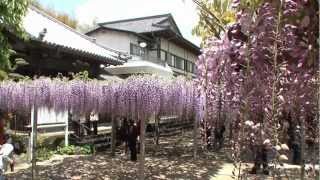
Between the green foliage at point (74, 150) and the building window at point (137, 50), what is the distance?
44.1ft

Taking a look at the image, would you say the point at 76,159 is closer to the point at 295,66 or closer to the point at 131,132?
the point at 131,132

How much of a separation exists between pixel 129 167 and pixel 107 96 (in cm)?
265

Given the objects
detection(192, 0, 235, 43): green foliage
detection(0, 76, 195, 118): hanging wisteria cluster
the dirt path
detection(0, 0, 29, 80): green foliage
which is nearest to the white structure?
the dirt path

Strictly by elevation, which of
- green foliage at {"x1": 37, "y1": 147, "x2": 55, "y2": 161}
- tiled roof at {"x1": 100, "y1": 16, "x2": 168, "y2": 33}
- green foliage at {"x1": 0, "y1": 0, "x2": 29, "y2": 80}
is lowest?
green foliage at {"x1": 37, "y1": 147, "x2": 55, "y2": 161}

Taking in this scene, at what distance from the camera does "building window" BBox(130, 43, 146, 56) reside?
2841cm

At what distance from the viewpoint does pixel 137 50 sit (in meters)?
29.0

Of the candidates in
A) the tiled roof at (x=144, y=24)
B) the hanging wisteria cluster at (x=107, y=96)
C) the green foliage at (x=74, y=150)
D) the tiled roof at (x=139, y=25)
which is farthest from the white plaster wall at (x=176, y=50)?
the hanging wisteria cluster at (x=107, y=96)

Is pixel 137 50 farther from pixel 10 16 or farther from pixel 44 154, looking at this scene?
pixel 10 16

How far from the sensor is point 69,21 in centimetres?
4306

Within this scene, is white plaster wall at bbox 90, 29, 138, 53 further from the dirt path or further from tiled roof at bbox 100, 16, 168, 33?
the dirt path

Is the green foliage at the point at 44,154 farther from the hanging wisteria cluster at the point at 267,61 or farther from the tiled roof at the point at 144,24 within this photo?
the tiled roof at the point at 144,24

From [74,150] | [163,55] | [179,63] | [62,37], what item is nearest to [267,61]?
[74,150]

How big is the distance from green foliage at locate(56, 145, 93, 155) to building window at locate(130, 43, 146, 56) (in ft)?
44.1

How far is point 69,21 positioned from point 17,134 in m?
30.8
